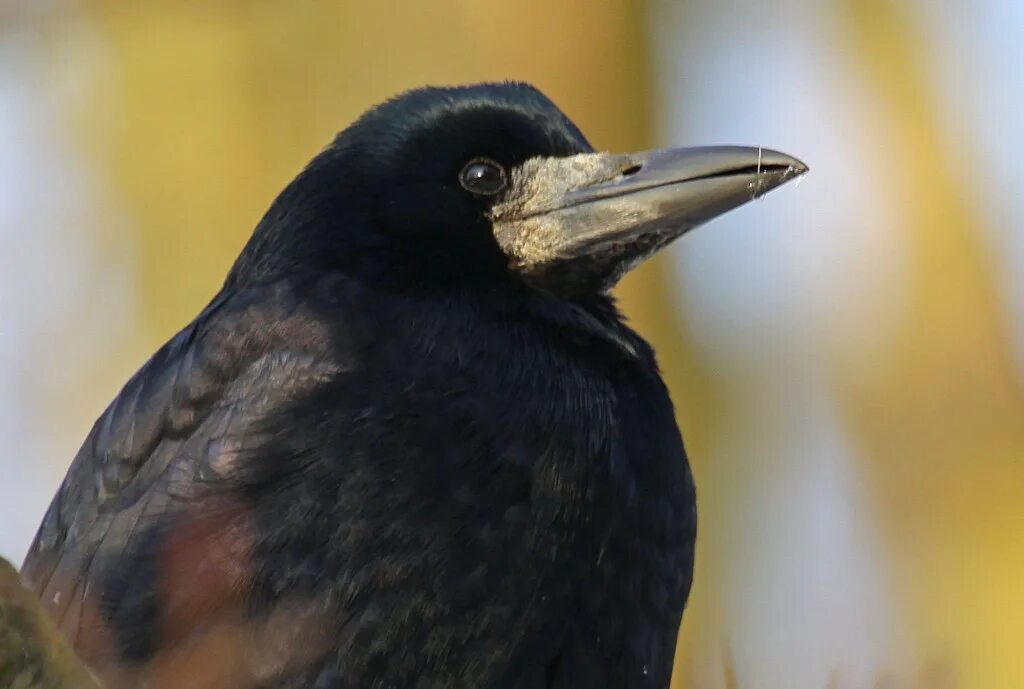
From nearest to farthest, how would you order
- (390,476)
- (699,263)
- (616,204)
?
1. (390,476)
2. (616,204)
3. (699,263)

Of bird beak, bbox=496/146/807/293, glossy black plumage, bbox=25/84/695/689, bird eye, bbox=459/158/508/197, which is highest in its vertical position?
bird eye, bbox=459/158/508/197

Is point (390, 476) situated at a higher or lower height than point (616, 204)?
lower

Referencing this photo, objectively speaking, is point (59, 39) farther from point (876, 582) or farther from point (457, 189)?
point (876, 582)

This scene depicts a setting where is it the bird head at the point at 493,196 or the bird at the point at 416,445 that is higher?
the bird head at the point at 493,196

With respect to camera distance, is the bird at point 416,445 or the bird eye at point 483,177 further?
the bird eye at point 483,177

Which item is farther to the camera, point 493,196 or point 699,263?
point 699,263

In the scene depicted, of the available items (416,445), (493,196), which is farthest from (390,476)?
(493,196)

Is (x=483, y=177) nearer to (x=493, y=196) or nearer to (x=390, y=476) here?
(x=493, y=196)
